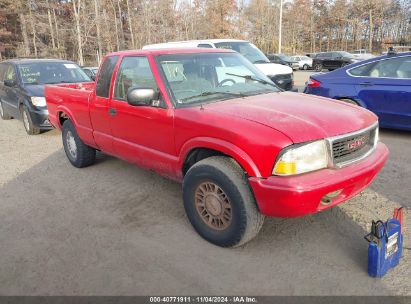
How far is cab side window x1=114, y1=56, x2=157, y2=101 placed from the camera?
12.7 feet

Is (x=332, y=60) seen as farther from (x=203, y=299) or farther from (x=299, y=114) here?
(x=203, y=299)

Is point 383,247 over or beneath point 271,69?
beneath

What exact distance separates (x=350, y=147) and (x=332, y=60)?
89.7 feet

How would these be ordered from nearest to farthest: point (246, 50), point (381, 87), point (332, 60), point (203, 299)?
point (203, 299) < point (381, 87) < point (246, 50) < point (332, 60)

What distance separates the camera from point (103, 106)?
451 cm

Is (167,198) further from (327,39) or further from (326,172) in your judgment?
(327,39)

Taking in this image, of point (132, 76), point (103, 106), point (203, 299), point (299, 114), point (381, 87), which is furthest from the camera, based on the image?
point (381, 87)

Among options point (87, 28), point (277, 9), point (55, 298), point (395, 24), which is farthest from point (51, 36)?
point (395, 24)

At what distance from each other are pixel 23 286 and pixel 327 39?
60.6m

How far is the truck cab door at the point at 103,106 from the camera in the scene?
4484 millimetres

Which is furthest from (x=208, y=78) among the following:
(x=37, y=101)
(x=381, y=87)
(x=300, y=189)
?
(x=37, y=101)

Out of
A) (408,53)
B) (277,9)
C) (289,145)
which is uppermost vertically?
(277,9)

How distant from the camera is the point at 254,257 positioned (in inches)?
123

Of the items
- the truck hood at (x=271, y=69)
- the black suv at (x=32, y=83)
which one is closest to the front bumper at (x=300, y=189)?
the black suv at (x=32, y=83)
